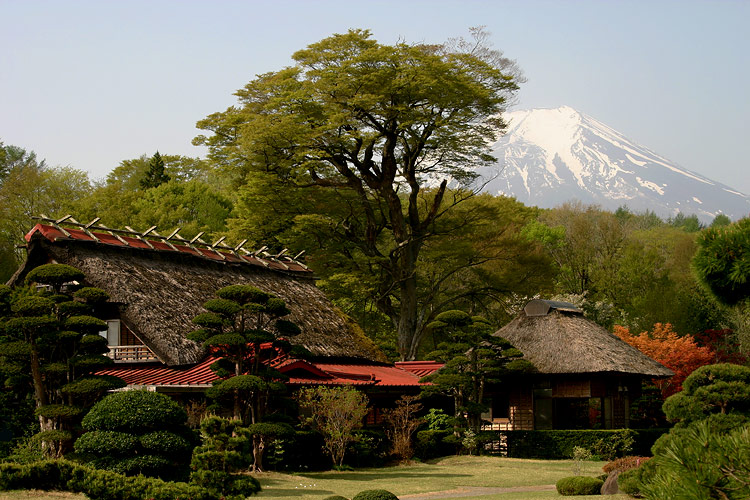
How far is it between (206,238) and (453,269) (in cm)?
1499

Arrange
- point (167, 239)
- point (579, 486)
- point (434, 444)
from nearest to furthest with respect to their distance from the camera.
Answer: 1. point (579, 486)
2. point (434, 444)
3. point (167, 239)

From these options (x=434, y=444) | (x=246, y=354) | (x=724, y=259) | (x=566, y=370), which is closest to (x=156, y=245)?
(x=246, y=354)

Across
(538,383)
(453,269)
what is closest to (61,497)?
(538,383)

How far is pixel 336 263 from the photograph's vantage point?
41844 mm

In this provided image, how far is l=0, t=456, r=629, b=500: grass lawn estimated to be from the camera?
1731 cm

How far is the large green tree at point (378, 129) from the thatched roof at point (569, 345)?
8530 mm

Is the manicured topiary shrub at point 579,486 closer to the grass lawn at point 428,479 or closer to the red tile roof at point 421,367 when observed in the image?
the grass lawn at point 428,479

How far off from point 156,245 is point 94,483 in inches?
654

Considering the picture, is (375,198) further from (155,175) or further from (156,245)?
(155,175)

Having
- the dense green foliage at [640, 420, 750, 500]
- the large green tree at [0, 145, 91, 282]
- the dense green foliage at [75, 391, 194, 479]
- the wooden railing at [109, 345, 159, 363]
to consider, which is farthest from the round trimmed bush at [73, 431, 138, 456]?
the large green tree at [0, 145, 91, 282]

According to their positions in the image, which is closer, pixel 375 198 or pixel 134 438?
pixel 134 438

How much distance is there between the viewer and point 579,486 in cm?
1780

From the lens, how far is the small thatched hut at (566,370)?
1221 inches

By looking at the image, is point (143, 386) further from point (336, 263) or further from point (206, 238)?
point (206, 238)
